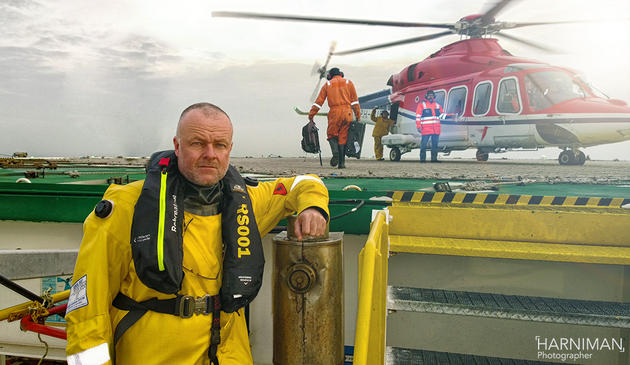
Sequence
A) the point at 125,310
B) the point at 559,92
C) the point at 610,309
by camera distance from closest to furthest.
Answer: the point at 125,310, the point at 610,309, the point at 559,92

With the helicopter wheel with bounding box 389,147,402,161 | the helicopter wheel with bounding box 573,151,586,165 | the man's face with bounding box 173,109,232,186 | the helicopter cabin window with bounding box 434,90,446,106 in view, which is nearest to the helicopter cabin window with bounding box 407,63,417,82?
the helicopter cabin window with bounding box 434,90,446,106

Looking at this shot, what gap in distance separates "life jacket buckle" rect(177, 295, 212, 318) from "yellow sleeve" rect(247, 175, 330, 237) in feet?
1.90

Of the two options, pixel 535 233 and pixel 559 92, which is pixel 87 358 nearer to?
pixel 535 233

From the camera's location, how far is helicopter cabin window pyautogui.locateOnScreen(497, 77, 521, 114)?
937 centimetres

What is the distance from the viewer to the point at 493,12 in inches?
375

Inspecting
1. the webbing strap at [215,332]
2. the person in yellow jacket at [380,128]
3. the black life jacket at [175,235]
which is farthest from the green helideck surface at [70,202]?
the person in yellow jacket at [380,128]

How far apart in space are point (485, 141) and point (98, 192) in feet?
28.5

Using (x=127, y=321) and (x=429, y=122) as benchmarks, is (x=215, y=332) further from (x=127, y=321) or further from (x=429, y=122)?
(x=429, y=122)

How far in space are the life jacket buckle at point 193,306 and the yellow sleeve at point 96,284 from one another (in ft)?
1.02

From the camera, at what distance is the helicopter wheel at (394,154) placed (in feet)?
37.9

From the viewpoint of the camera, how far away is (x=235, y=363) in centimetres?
206

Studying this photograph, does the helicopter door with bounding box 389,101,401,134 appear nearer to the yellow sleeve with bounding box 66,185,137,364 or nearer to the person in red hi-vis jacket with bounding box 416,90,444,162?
the person in red hi-vis jacket with bounding box 416,90,444,162

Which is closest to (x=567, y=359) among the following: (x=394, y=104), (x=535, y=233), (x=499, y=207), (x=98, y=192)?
(x=535, y=233)

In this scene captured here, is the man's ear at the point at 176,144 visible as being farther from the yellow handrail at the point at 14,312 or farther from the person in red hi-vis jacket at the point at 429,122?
the person in red hi-vis jacket at the point at 429,122
